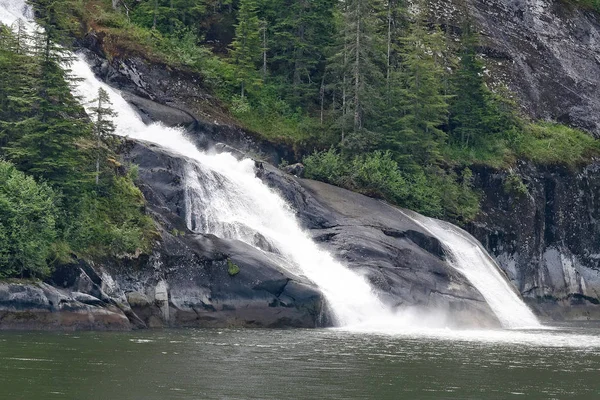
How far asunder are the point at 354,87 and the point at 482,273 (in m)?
15.7

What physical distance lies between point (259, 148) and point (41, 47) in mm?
23017

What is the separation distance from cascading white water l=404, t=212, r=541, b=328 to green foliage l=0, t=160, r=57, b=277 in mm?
23541

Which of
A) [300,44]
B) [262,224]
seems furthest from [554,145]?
[262,224]

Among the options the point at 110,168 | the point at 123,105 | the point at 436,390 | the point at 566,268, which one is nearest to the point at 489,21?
the point at 566,268

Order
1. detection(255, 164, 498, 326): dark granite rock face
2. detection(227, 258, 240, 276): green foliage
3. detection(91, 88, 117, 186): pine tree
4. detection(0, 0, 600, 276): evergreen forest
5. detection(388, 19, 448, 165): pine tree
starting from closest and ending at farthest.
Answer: detection(227, 258, 240, 276): green foliage, detection(91, 88, 117, 186): pine tree, detection(255, 164, 498, 326): dark granite rock face, detection(0, 0, 600, 276): evergreen forest, detection(388, 19, 448, 165): pine tree

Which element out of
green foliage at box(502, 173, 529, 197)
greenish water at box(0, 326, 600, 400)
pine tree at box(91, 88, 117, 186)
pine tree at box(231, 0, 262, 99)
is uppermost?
pine tree at box(231, 0, 262, 99)

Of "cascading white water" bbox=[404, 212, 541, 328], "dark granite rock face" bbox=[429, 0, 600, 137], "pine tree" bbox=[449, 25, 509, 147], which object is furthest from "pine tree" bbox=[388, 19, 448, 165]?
"dark granite rock face" bbox=[429, 0, 600, 137]

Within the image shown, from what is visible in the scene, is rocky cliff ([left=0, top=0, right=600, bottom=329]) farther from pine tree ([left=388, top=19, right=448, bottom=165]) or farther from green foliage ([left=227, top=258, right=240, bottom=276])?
pine tree ([left=388, top=19, right=448, bottom=165])

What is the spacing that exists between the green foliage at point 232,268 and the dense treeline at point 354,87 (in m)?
18.6

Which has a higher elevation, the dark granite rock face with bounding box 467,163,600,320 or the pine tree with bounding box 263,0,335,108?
the pine tree with bounding box 263,0,335,108

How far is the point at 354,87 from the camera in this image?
212ft

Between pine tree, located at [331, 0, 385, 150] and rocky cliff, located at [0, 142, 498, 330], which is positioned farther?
pine tree, located at [331, 0, 385, 150]

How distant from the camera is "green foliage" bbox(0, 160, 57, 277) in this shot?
37125 millimetres

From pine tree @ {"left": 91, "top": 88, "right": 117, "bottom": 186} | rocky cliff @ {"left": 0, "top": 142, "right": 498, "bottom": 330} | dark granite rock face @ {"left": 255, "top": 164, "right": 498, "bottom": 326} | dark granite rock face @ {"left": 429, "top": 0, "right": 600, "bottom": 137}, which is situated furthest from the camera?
dark granite rock face @ {"left": 429, "top": 0, "right": 600, "bottom": 137}
